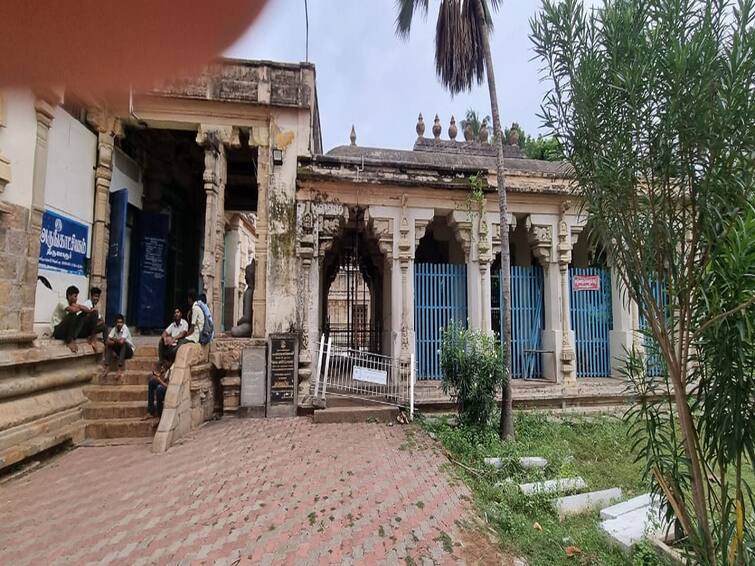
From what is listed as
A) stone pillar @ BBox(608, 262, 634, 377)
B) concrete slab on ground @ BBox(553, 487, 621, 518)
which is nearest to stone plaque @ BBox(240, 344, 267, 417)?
concrete slab on ground @ BBox(553, 487, 621, 518)

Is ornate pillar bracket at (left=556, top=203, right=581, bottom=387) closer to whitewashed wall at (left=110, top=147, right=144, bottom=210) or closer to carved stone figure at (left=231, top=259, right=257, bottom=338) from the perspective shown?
carved stone figure at (left=231, top=259, right=257, bottom=338)

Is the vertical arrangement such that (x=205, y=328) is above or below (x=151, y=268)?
below

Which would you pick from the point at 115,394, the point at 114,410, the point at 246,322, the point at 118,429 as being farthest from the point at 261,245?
the point at 118,429

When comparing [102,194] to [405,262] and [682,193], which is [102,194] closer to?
[405,262]

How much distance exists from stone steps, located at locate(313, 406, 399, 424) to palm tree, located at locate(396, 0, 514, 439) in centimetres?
185

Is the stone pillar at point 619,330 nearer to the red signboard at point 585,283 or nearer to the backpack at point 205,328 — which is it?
the red signboard at point 585,283

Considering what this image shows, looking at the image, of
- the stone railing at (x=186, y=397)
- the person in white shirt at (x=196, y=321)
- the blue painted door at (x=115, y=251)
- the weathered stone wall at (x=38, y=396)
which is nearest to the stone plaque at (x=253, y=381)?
the stone railing at (x=186, y=397)

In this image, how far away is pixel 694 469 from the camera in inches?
95.0

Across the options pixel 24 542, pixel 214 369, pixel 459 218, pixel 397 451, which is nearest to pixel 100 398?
pixel 214 369

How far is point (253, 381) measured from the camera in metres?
6.80

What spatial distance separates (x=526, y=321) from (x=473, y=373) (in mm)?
2962

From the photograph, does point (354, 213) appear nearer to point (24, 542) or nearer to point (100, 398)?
point (100, 398)

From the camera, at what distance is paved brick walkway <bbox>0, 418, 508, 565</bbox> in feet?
10.1

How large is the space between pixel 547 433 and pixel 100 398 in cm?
702
